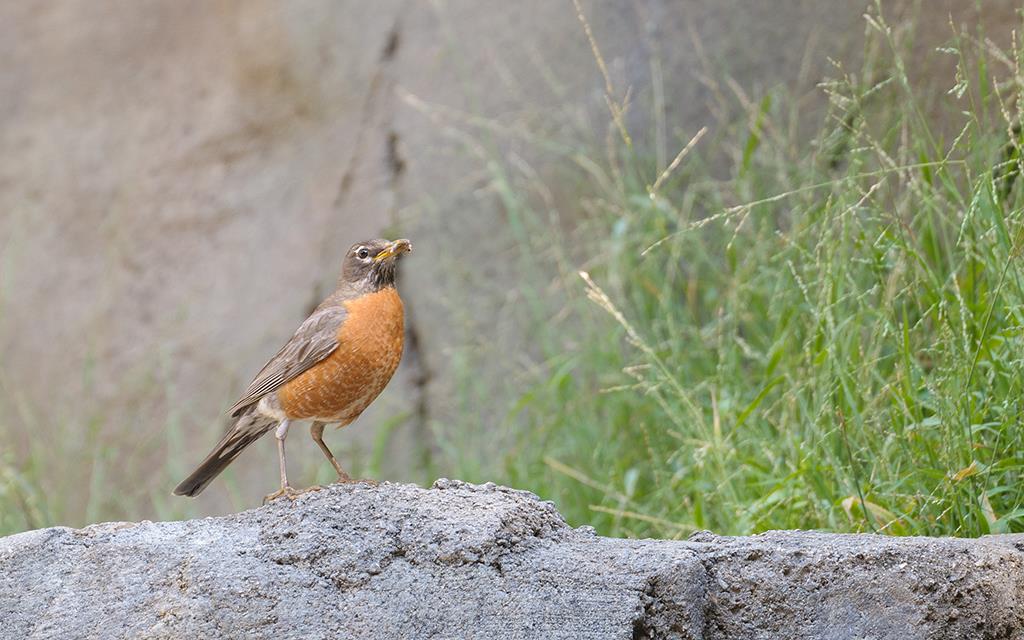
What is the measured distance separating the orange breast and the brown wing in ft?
0.07

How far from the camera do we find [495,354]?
590 cm

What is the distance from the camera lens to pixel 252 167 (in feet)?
21.4

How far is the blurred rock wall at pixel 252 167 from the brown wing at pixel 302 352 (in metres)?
2.13

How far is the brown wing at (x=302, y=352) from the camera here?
351cm

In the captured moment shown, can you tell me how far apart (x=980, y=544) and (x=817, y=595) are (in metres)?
0.35

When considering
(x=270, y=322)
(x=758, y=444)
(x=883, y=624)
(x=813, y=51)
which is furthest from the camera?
(x=270, y=322)

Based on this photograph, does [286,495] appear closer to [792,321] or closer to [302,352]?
[302,352]

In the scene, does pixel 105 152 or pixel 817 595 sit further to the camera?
pixel 105 152

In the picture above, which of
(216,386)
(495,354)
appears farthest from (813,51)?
(216,386)

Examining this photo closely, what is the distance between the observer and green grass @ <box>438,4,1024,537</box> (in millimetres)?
3273

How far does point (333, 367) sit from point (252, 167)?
3.28 meters

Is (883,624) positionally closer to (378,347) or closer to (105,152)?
(378,347)

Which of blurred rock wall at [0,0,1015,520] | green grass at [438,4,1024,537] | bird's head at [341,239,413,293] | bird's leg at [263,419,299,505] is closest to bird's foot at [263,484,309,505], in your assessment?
bird's leg at [263,419,299,505]

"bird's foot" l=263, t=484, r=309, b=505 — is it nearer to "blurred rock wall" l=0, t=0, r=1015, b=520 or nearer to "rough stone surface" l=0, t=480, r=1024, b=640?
"rough stone surface" l=0, t=480, r=1024, b=640
